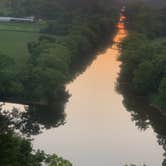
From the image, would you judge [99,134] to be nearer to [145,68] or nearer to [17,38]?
[145,68]

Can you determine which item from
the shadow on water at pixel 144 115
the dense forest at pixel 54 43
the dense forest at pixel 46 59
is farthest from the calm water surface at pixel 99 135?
the dense forest at pixel 54 43

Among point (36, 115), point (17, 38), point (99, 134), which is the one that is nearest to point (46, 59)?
point (36, 115)

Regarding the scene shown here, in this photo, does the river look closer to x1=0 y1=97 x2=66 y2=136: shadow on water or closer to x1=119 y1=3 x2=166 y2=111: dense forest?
x1=0 y1=97 x2=66 y2=136: shadow on water

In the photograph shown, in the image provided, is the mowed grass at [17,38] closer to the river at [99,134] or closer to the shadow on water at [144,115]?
the river at [99,134]

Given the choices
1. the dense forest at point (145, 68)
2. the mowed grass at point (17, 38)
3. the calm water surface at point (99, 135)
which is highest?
the mowed grass at point (17, 38)

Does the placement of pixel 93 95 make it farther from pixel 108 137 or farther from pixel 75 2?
pixel 75 2

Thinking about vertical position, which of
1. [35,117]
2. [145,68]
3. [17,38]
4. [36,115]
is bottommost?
[35,117]
